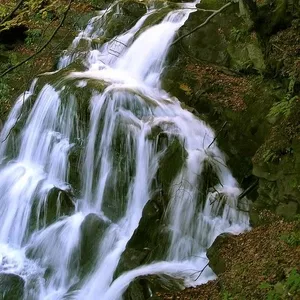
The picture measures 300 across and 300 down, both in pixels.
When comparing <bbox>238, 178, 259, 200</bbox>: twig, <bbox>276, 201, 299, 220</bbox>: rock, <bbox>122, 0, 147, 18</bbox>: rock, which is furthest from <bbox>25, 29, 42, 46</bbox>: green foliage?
<bbox>276, 201, 299, 220</bbox>: rock

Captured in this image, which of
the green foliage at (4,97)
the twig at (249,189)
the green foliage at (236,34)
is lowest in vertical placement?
the twig at (249,189)

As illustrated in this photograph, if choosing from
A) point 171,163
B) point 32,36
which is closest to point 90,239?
point 171,163

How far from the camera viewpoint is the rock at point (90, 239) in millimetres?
7250

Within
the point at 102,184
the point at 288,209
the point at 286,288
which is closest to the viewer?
the point at 286,288

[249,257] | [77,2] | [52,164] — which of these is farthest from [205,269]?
[77,2]

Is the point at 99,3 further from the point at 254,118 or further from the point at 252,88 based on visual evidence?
the point at 254,118

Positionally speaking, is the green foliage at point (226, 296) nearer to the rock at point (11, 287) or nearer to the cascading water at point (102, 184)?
the cascading water at point (102, 184)

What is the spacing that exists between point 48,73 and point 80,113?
113 inches

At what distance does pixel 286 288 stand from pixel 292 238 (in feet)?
3.73

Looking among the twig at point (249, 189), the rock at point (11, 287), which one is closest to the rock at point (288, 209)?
the twig at point (249, 189)

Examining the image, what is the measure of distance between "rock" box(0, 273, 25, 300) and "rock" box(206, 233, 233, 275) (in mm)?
3213

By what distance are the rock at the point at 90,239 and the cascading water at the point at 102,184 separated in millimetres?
20

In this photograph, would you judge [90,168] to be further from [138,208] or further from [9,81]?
[9,81]

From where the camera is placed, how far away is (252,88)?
829cm
